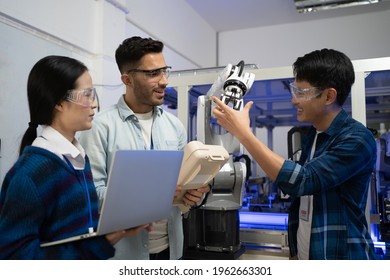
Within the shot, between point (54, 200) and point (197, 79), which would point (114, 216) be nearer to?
point (54, 200)

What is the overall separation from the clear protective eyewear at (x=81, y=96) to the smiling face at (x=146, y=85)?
15.7 inches

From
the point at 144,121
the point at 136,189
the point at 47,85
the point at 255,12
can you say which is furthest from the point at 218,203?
the point at 255,12

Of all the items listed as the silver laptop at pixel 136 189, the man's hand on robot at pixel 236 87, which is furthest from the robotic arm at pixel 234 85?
the silver laptop at pixel 136 189

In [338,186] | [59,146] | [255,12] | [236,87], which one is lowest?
[338,186]

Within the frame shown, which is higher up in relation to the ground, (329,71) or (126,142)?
(329,71)

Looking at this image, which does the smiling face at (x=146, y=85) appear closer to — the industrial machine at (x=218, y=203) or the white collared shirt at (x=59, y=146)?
the industrial machine at (x=218, y=203)

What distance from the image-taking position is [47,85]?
89 cm

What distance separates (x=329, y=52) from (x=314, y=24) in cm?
382

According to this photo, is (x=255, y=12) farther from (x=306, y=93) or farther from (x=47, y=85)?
(x=47, y=85)

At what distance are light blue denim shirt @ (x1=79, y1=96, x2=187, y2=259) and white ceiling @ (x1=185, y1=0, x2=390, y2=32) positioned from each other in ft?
10.1

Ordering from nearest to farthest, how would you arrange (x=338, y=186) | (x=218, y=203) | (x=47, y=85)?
1. (x=47, y=85)
2. (x=338, y=186)
3. (x=218, y=203)

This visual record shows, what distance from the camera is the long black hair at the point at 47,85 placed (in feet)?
2.93

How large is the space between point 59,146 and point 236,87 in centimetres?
73

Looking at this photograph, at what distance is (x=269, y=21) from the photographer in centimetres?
467
